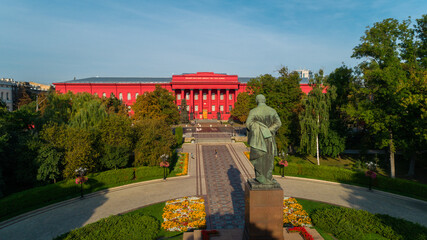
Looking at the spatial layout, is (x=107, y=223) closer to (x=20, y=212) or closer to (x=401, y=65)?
(x=20, y=212)

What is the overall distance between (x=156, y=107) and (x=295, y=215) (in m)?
25.9

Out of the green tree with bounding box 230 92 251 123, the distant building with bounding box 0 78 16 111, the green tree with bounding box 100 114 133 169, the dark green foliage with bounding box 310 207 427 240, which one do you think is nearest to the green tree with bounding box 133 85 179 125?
the green tree with bounding box 100 114 133 169

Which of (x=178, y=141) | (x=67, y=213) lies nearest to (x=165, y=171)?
(x=67, y=213)

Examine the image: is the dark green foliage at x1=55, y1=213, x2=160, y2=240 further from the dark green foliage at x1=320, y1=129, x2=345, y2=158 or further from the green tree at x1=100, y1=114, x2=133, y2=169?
the dark green foliage at x1=320, y1=129, x2=345, y2=158

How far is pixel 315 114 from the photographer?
22.9 meters

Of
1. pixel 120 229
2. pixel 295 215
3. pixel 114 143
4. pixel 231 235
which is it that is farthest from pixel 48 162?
pixel 295 215

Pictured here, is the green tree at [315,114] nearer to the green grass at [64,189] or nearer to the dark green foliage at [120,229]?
the green grass at [64,189]

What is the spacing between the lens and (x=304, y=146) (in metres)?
24.3

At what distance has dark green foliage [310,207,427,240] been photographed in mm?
10086

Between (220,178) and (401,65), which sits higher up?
(401,65)

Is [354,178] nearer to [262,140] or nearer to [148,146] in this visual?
[262,140]

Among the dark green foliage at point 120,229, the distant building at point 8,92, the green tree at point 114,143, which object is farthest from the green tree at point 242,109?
the distant building at point 8,92

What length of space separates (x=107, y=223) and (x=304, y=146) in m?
20.1

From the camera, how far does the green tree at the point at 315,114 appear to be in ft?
73.0
